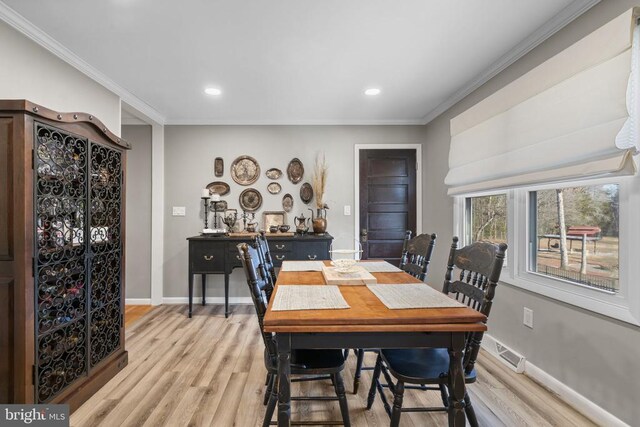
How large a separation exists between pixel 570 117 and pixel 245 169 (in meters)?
3.31

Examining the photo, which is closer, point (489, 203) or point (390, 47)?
point (390, 47)

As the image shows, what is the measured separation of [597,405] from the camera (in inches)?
68.6

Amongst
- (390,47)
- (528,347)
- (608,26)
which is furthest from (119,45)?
(528,347)

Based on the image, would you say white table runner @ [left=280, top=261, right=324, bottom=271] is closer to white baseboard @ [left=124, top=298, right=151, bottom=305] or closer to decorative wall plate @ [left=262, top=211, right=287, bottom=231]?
decorative wall plate @ [left=262, top=211, right=287, bottom=231]

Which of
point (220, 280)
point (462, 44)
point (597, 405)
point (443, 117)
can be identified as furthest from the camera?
point (220, 280)

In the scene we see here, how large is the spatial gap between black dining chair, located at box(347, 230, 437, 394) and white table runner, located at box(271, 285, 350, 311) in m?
0.70

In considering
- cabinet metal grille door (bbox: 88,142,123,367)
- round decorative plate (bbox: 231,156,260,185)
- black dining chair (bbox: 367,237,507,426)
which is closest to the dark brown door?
round decorative plate (bbox: 231,156,260,185)

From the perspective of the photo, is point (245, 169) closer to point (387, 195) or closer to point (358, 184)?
point (358, 184)

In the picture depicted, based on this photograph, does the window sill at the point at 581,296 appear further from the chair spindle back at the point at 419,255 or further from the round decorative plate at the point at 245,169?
the round decorative plate at the point at 245,169

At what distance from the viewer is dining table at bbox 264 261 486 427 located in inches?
46.6

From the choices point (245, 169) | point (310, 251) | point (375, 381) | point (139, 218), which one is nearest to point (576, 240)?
point (375, 381)

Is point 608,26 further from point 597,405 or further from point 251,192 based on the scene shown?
point 251,192

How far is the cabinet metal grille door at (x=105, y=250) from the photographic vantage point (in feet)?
6.81

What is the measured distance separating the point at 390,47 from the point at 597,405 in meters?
2.56
